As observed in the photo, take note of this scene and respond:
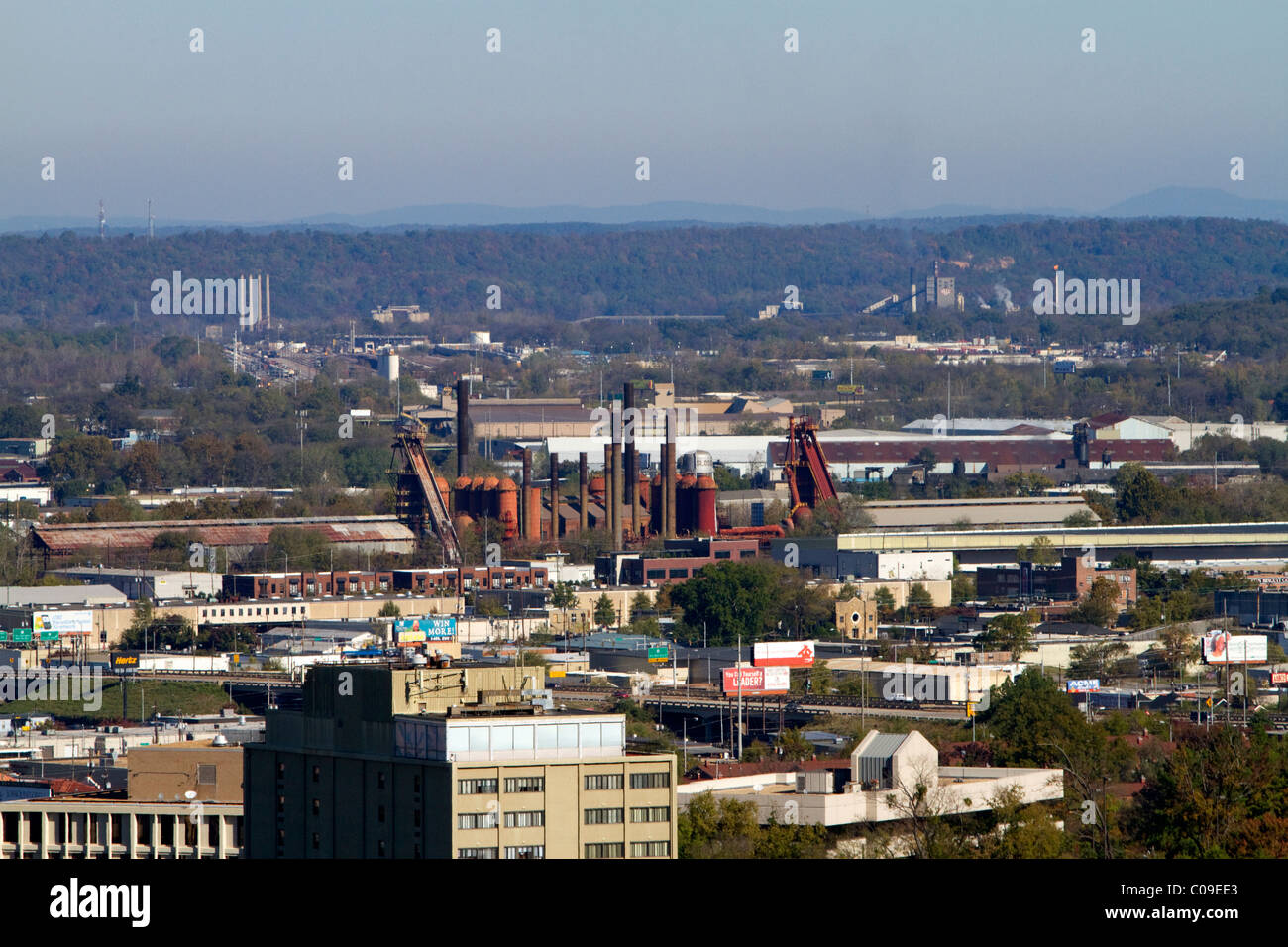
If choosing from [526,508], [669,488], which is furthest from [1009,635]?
[526,508]

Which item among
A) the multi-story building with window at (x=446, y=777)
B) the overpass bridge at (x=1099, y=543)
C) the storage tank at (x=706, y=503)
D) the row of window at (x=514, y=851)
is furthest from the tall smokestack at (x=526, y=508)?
the row of window at (x=514, y=851)

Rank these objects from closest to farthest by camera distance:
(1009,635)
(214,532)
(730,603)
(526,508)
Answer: (1009,635) < (730,603) < (214,532) < (526,508)

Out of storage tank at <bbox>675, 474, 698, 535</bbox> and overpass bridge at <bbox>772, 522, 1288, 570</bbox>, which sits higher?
storage tank at <bbox>675, 474, 698, 535</bbox>

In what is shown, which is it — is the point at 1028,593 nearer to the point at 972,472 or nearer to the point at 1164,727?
the point at 1164,727

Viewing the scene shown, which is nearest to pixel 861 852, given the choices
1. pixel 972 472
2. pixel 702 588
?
pixel 702 588

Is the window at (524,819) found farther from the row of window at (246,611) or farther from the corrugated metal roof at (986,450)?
the corrugated metal roof at (986,450)

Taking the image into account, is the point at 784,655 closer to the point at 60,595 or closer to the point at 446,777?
the point at 60,595

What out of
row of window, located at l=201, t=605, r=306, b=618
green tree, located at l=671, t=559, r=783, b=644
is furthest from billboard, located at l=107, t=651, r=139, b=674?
green tree, located at l=671, t=559, r=783, b=644

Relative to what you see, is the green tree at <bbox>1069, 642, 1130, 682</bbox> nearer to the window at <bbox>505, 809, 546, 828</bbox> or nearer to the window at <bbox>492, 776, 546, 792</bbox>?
the window at <bbox>492, 776, 546, 792</bbox>
